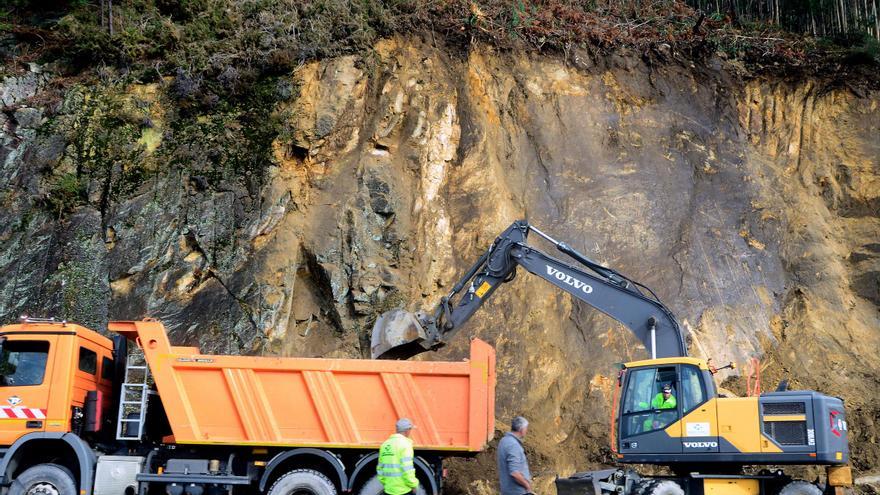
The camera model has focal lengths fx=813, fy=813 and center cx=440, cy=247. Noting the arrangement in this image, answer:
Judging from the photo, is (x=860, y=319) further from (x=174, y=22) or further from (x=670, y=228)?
(x=174, y=22)

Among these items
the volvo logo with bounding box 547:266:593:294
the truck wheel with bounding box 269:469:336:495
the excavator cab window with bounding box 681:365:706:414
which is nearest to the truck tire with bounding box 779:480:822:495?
the excavator cab window with bounding box 681:365:706:414

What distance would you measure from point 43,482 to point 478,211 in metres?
10.5

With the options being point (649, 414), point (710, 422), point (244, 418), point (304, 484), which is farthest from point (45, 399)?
point (710, 422)

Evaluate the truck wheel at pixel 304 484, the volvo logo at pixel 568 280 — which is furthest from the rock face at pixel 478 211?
the volvo logo at pixel 568 280

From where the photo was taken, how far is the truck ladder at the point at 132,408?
1155cm

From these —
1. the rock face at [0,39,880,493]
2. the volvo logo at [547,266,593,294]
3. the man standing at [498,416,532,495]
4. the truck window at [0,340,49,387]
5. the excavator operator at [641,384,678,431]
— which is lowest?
the man standing at [498,416,532,495]

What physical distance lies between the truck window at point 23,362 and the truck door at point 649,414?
27.2 feet

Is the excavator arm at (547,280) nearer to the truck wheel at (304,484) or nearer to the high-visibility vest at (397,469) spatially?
the truck wheel at (304,484)

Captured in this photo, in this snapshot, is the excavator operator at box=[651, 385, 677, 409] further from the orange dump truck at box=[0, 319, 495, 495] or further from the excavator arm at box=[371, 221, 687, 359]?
the orange dump truck at box=[0, 319, 495, 495]

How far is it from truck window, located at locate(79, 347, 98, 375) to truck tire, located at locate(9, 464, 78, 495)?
4.66ft

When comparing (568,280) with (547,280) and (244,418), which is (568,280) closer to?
(547,280)

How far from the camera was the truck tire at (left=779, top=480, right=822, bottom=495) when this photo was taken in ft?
35.4

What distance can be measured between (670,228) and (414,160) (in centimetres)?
631

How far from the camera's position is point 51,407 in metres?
11.3
